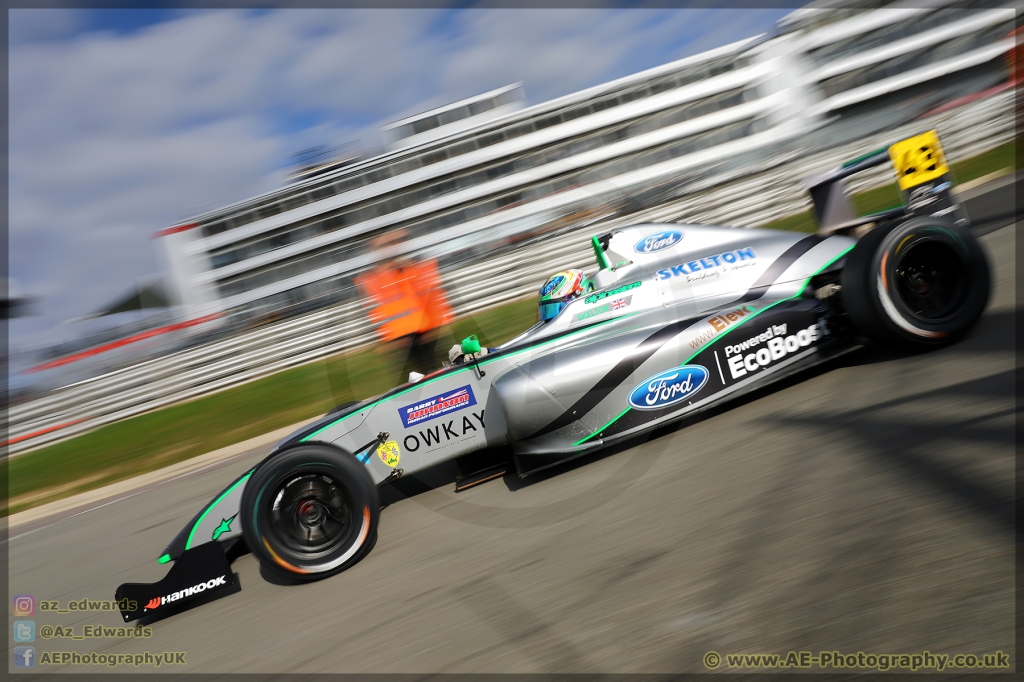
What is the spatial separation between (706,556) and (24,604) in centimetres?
457

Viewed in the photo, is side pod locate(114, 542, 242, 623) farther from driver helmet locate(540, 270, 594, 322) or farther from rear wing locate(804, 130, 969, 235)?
rear wing locate(804, 130, 969, 235)

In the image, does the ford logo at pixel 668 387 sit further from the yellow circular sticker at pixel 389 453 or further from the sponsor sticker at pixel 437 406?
the yellow circular sticker at pixel 389 453

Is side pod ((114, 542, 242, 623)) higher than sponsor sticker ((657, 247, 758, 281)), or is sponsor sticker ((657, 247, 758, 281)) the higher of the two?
sponsor sticker ((657, 247, 758, 281))

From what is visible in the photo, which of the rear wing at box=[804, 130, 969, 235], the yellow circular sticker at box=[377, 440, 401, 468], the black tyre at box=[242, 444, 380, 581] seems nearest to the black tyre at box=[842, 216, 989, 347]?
the rear wing at box=[804, 130, 969, 235]

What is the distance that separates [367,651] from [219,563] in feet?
4.42

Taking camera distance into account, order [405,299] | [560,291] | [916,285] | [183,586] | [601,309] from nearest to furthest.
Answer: [183,586] → [916,285] → [601,309] → [560,291] → [405,299]

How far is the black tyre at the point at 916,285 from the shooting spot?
4031 mm

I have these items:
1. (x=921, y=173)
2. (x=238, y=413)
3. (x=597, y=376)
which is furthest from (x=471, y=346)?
(x=238, y=413)

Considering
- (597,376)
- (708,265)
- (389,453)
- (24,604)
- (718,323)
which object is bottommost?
(24,604)

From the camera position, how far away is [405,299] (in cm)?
643

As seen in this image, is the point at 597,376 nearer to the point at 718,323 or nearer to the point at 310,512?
the point at 718,323

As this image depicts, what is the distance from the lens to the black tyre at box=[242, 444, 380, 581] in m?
3.69

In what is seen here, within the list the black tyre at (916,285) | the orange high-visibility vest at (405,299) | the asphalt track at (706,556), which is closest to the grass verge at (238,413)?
the orange high-visibility vest at (405,299)

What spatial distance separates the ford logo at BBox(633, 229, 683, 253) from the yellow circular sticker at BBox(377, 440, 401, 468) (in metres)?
2.10
